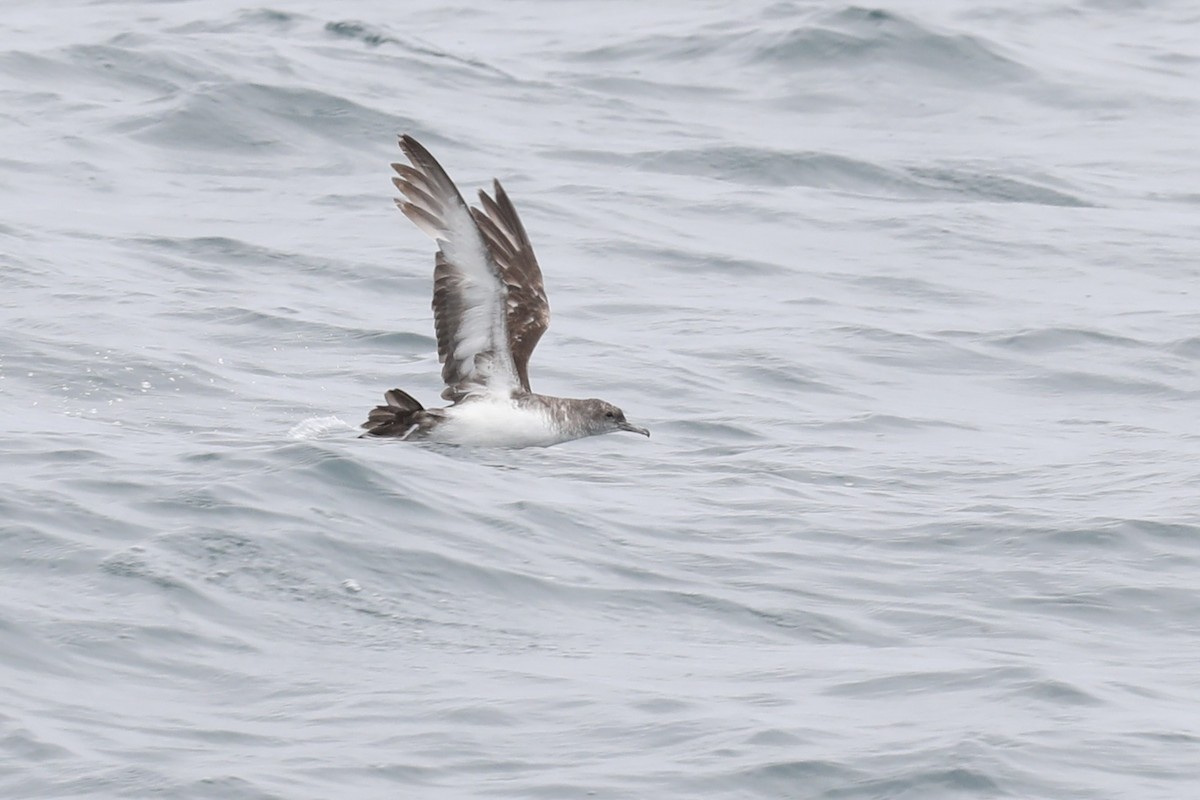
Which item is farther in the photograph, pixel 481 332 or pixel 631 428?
pixel 631 428

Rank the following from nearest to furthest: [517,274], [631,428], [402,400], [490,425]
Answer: [402,400], [490,425], [517,274], [631,428]

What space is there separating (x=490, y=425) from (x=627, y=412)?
1.90 metres

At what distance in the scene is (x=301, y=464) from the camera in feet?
32.8

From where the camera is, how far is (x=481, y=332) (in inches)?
412

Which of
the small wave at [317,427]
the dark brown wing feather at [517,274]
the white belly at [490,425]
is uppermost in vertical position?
the dark brown wing feather at [517,274]

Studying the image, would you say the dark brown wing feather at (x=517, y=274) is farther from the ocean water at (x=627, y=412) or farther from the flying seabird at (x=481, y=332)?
the ocean water at (x=627, y=412)

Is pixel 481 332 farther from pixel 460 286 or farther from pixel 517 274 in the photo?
pixel 517 274

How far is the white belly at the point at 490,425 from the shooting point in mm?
10484

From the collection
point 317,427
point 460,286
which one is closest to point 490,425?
point 460,286

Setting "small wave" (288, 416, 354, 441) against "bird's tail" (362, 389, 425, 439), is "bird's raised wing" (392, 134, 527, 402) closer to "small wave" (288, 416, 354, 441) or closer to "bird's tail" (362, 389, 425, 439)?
"bird's tail" (362, 389, 425, 439)

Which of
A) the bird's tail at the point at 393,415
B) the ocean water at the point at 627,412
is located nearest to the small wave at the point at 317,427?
the ocean water at the point at 627,412

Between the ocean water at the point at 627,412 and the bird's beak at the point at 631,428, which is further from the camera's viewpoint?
the bird's beak at the point at 631,428

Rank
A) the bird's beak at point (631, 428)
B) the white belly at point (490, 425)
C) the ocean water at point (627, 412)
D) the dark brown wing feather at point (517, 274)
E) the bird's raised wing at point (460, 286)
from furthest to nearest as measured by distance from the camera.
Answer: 1. the bird's beak at point (631, 428)
2. the dark brown wing feather at point (517, 274)
3. the white belly at point (490, 425)
4. the bird's raised wing at point (460, 286)
5. the ocean water at point (627, 412)

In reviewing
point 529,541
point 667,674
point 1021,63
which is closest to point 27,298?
point 529,541
